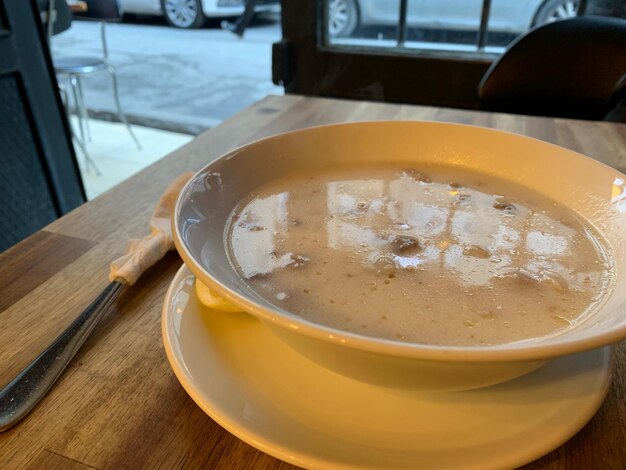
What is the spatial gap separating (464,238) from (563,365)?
20 centimetres

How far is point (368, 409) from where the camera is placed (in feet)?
1.65

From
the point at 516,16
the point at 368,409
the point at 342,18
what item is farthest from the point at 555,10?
the point at 368,409

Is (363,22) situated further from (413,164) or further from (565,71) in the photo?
(413,164)

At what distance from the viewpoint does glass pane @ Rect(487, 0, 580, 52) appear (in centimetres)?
257

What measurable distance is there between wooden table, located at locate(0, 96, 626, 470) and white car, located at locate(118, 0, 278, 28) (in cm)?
626

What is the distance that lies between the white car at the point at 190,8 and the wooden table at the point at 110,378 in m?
6.26

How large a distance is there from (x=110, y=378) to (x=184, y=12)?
22.9 ft

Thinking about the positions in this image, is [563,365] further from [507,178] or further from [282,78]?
[282,78]

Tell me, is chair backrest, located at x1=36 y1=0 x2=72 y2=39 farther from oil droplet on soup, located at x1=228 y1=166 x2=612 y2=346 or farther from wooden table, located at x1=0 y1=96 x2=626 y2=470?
oil droplet on soup, located at x1=228 y1=166 x2=612 y2=346

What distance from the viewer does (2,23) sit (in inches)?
78.2

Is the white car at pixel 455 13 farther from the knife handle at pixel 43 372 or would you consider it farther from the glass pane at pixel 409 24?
the knife handle at pixel 43 372

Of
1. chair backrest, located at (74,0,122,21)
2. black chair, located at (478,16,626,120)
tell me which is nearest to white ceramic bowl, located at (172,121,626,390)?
black chair, located at (478,16,626,120)

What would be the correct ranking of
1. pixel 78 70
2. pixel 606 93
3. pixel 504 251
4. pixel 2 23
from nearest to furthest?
pixel 504 251, pixel 606 93, pixel 2 23, pixel 78 70

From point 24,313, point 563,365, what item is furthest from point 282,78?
point 563,365
